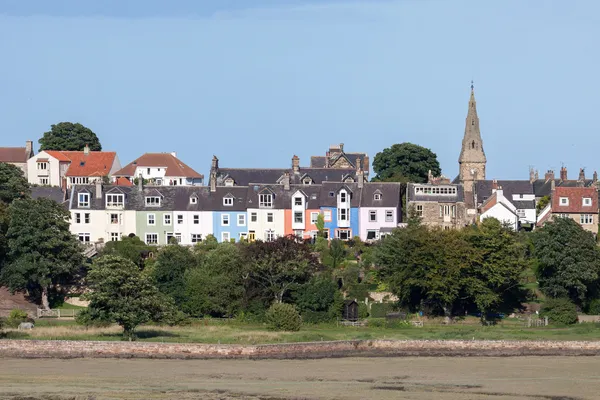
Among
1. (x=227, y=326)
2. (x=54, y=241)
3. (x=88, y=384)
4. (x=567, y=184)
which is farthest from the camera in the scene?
(x=567, y=184)

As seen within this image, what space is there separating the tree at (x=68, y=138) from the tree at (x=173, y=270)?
4602 cm

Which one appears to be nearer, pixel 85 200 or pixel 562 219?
pixel 562 219

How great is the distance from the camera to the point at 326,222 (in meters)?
93.2

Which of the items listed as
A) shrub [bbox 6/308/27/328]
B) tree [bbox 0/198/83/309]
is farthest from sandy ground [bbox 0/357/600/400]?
tree [bbox 0/198/83/309]

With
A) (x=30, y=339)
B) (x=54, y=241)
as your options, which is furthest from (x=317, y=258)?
(x=30, y=339)

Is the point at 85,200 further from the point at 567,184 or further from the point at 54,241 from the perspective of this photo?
the point at 567,184

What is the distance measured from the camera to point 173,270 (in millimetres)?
77500

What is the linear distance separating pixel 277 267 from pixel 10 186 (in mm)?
21558

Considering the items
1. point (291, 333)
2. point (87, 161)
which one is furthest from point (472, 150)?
point (291, 333)

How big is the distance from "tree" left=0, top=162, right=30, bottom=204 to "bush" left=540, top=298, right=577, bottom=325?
34.1 metres

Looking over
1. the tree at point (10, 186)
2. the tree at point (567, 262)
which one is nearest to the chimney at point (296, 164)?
the tree at point (10, 186)

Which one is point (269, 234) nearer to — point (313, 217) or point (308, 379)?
point (313, 217)

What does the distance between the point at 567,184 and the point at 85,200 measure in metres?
40.9

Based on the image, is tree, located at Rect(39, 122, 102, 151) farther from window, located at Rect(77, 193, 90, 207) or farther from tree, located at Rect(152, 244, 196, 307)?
tree, located at Rect(152, 244, 196, 307)
